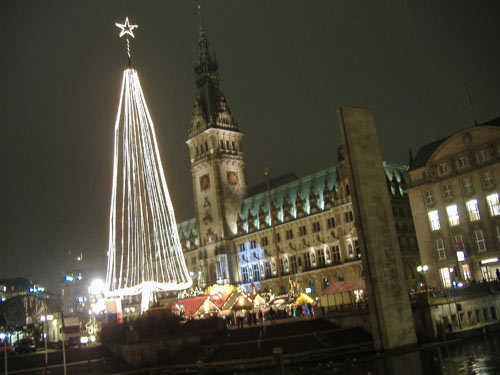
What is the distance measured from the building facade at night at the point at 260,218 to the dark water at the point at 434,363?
50.0 meters

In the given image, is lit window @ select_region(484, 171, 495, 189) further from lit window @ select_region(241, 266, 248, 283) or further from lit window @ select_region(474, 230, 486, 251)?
lit window @ select_region(241, 266, 248, 283)

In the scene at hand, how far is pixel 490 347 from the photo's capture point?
3644cm

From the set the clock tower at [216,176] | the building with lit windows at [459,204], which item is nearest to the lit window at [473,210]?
the building with lit windows at [459,204]

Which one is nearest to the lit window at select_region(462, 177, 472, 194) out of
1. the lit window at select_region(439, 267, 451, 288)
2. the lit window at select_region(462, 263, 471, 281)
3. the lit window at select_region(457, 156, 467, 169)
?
the lit window at select_region(457, 156, 467, 169)

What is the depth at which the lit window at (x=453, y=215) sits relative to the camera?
7012 cm

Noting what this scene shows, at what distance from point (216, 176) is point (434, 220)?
2206 inches

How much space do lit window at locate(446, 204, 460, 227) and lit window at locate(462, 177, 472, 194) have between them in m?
2.57

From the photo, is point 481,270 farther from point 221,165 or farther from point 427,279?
point 221,165

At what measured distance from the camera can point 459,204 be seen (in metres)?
70.1

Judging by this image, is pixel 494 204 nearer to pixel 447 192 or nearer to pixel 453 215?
pixel 453 215

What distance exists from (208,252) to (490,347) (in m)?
85.8

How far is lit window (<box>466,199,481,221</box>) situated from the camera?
222 feet

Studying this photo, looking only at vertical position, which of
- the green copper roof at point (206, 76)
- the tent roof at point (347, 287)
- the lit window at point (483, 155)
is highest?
the green copper roof at point (206, 76)

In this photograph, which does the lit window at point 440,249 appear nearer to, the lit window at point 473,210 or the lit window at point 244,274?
the lit window at point 473,210
